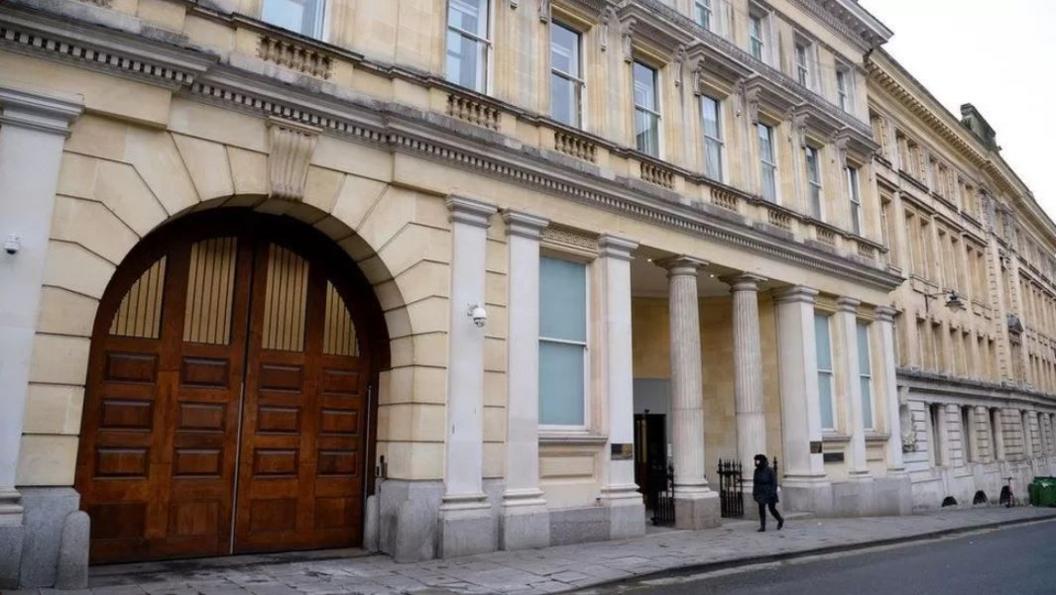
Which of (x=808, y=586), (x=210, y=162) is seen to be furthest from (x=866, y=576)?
(x=210, y=162)

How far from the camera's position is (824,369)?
19.9 meters

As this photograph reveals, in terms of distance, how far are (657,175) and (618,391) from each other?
15.6 feet

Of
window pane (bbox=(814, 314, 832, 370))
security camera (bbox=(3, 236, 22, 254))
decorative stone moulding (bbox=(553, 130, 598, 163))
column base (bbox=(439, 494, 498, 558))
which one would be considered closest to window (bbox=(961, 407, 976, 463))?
window pane (bbox=(814, 314, 832, 370))

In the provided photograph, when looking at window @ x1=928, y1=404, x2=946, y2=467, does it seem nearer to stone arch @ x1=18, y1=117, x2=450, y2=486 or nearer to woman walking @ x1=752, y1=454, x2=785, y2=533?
woman walking @ x1=752, y1=454, x2=785, y2=533

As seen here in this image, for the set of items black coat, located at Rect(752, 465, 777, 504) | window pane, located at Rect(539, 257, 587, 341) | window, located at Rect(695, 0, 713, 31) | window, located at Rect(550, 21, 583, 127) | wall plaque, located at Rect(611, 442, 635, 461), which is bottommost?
black coat, located at Rect(752, 465, 777, 504)

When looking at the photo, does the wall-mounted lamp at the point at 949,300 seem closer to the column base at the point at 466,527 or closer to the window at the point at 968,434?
the window at the point at 968,434

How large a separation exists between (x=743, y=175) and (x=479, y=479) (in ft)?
34.9

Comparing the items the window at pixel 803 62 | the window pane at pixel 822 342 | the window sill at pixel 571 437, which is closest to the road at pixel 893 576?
the window sill at pixel 571 437

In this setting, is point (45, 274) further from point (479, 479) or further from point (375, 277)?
point (479, 479)

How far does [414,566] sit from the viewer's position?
9977 millimetres

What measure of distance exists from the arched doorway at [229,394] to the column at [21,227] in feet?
4.16

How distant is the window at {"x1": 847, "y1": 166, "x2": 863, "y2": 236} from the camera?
73.8 feet

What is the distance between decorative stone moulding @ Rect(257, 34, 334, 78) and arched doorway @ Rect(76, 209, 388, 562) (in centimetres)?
223

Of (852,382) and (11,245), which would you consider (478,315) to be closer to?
(11,245)
